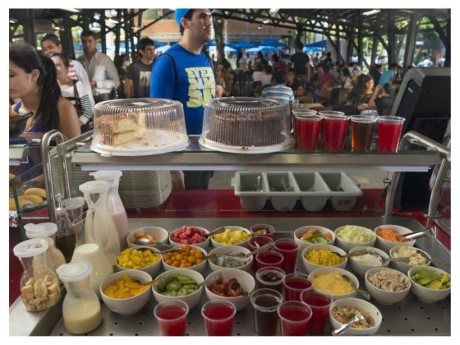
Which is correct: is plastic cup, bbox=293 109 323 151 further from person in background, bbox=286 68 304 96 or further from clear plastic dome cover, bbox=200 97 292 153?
person in background, bbox=286 68 304 96

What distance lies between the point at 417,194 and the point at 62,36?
761 cm

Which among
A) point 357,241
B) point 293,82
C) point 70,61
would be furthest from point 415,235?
point 293,82

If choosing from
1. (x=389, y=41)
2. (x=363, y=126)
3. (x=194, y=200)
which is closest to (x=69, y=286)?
(x=194, y=200)

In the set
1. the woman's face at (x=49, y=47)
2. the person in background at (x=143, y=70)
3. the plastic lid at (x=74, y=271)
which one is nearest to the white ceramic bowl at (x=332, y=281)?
the plastic lid at (x=74, y=271)

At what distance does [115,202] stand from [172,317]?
64cm

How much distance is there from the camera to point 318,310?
1.34 metres

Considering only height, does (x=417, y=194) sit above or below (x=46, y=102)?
below

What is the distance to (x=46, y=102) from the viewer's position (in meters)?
3.12

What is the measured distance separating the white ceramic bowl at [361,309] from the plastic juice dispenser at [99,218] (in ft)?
3.09

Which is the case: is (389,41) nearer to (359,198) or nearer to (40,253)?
(359,198)

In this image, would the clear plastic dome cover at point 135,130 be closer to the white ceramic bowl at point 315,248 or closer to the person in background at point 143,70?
the white ceramic bowl at point 315,248

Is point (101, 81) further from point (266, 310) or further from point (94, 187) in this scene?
point (266, 310)

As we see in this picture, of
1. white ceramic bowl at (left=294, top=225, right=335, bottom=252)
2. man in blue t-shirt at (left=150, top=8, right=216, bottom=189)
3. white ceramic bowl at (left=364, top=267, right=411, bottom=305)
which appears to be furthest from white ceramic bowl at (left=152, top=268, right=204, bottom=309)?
man in blue t-shirt at (left=150, top=8, right=216, bottom=189)

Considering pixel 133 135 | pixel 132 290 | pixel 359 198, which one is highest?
pixel 133 135
